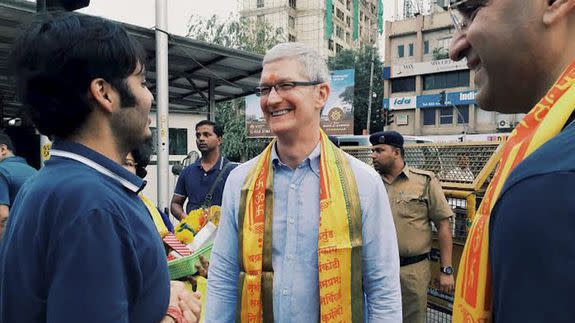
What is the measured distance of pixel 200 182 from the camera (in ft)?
15.8

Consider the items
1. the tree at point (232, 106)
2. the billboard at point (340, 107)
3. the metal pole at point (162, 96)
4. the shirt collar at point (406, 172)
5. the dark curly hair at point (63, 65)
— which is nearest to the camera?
the dark curly hair at point (63, 65)

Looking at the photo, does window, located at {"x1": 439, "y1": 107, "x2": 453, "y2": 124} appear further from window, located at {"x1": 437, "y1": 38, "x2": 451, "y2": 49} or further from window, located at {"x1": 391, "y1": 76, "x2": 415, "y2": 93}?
window, located at {"x1": 437, "y1": 38, "x2": 451, "y2": 49}

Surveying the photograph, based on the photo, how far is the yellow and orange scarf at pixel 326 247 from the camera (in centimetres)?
181

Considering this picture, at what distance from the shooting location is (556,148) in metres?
0.67

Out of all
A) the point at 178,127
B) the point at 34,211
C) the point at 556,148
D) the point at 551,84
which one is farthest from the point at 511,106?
the point at 178,127

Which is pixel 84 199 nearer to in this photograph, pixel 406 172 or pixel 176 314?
pixel 176 314

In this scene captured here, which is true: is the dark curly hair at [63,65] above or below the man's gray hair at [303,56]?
below

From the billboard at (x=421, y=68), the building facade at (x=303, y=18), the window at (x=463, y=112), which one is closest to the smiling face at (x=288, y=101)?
the window at (x=463, y=112)

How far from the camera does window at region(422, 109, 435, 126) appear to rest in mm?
37125

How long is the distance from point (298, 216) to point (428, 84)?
125 ft

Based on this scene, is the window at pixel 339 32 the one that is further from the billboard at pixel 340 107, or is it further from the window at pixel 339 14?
the billboard at pixel 340 107

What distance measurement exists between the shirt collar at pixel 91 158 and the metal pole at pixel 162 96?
505 centimetres

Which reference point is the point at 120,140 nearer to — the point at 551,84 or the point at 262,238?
the point at 262,238

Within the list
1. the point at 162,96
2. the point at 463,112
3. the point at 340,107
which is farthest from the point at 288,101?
the point at 463,112
